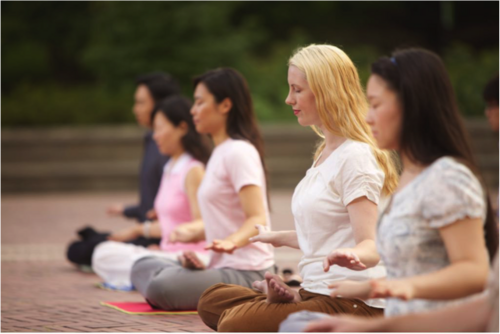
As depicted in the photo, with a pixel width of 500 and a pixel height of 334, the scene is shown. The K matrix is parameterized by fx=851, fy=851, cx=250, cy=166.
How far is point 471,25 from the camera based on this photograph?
1066 inches

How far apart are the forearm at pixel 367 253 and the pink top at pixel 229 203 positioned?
180 cm

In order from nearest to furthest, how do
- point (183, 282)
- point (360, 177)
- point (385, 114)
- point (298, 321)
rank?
point (385, 114)
point (298, 321)
point (360, 177)
point (183, 282)

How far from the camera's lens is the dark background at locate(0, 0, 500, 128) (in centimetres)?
2020

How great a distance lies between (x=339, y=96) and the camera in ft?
14.1

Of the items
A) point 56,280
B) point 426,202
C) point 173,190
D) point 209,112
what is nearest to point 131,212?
point 56,280

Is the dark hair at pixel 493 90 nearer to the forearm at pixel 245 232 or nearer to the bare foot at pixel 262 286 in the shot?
the forearm at pixel 245 232

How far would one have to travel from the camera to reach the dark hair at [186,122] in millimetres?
7085

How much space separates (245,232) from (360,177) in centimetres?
136

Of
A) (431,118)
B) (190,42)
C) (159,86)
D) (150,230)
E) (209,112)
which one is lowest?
(150,230)

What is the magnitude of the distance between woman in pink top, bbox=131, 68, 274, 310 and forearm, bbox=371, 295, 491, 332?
2.56m

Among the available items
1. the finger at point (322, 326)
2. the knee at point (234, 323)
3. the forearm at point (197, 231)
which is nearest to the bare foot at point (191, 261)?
the forearm at point (197, 231)

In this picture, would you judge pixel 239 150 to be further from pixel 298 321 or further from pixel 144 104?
pixel 144 104

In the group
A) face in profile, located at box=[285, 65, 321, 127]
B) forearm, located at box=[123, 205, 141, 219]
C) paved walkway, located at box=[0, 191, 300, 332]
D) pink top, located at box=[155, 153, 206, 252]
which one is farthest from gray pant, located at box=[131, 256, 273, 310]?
forearm, located at box=[123, 205, 141, 219]

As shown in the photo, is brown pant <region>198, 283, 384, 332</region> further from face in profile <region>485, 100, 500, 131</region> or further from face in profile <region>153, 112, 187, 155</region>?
face in profile <region>153, 112, 187, 155</region>
